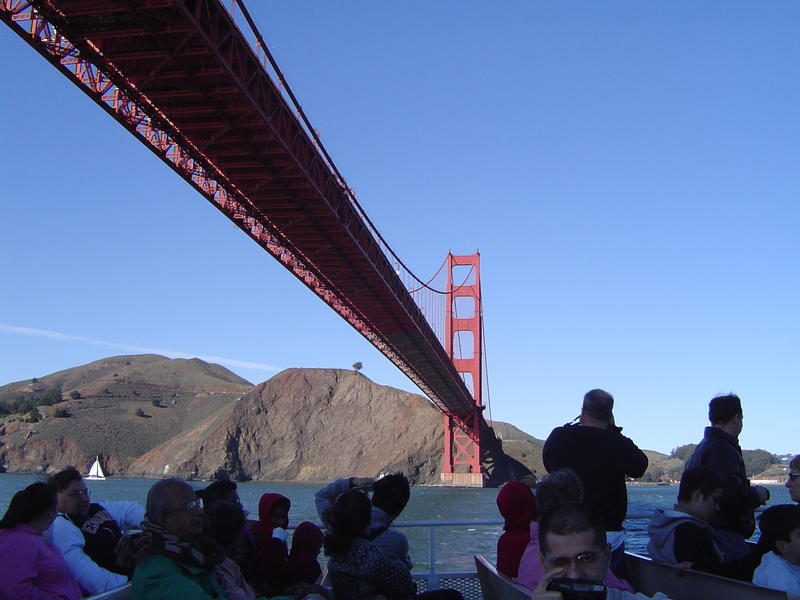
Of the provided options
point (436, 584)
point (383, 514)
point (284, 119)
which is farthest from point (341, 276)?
point (383, 514)

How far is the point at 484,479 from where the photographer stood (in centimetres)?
4912

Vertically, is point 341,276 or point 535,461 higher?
point 341,276

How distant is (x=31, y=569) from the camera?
283cm

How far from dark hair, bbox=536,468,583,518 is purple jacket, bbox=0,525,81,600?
164 centimetres

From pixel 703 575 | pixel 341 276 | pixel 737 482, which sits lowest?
pixel 703 575

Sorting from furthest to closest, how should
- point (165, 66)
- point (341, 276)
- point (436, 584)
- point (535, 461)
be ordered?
point (535, 461), point (341, 276), point (165, 66), point (436, 584)

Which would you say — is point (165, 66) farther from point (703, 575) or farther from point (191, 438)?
point (191, 438)

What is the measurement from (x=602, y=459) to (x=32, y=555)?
6.67ft

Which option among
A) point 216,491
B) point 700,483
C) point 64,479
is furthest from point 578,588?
point 216,491

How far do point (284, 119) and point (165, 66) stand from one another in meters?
3.07

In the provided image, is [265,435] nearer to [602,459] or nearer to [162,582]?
[602,459]

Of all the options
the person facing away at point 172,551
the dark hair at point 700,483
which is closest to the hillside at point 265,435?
the dark hair at point 700,483

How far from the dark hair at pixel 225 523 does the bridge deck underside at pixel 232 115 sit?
923 centimetres

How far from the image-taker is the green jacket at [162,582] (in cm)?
220
